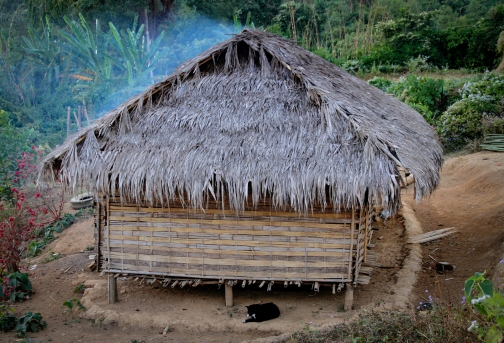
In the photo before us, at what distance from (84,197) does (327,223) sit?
24.1 feet

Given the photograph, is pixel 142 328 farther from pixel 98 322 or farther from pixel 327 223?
pixel 327 223

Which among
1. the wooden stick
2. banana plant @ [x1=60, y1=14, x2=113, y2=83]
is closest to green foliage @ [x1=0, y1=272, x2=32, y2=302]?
the wooden stick

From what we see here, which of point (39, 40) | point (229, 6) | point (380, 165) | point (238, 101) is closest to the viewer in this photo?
point (380, 165)

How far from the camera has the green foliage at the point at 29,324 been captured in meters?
5.68

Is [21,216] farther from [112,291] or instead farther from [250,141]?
[250,141]

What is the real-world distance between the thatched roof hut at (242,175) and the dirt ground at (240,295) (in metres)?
0.39

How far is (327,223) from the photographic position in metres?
5.73

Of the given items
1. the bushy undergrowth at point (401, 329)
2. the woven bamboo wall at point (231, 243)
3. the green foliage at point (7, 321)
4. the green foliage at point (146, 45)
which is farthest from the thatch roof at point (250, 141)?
the green foliage at point (146, 45)

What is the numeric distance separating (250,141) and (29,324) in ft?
11.4

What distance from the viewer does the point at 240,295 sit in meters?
6.51

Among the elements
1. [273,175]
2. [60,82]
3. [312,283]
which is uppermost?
[60,82]

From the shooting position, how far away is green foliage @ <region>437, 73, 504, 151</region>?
12.3m

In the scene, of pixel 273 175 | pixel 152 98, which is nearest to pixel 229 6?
pixel 152 98

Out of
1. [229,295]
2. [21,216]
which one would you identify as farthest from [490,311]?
[21,216]
